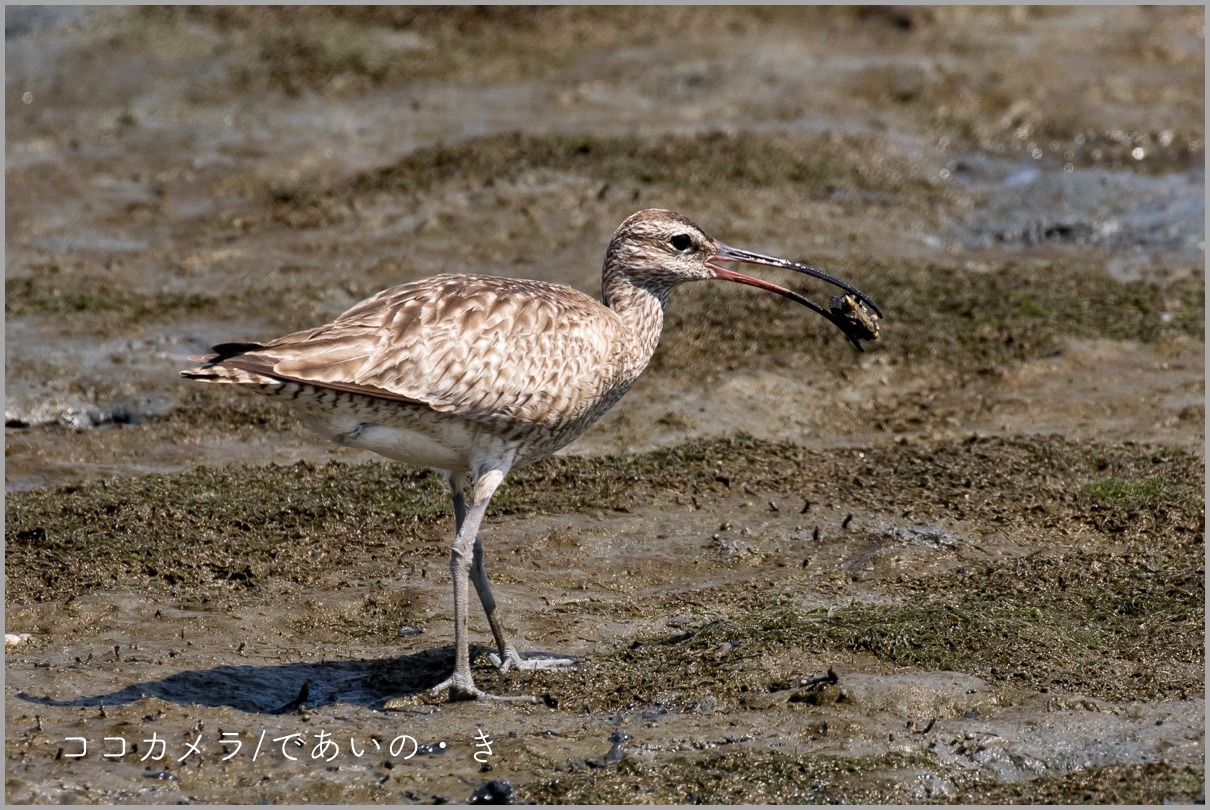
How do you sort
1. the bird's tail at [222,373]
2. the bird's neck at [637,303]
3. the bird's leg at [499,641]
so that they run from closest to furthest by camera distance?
the bird's tail at [222,373] < the bird's leg at [499,641] < the bird's neck at [637,303]

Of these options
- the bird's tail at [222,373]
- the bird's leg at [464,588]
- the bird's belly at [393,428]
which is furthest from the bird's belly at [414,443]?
the bird's tail at [222,373]

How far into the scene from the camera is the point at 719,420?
9734 mm

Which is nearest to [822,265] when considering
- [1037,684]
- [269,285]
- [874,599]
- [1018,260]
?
[1018,260]

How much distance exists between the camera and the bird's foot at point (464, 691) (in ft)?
21.6

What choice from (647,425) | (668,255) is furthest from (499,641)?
(647,425)

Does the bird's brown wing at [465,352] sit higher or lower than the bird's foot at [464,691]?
higher

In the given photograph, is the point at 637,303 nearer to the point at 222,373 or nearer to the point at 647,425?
the point at 647,425

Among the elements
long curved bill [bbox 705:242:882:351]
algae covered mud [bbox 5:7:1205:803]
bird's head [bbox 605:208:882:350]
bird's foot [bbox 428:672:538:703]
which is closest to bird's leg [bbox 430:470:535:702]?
bird's foot [bbox 428:672:538:703]

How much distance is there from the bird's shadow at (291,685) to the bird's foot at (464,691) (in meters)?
0.10

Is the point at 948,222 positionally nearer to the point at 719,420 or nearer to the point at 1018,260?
the point at 1018,260

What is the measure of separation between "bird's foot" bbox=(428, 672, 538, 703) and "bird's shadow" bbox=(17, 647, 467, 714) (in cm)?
10

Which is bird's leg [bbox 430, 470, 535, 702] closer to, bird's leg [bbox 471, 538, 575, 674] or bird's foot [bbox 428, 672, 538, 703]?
bird's foot [bbox 428, 672, 538, 703]

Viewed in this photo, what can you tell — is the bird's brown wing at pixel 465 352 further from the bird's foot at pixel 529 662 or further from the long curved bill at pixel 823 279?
the bird's foot at pixel 529 662

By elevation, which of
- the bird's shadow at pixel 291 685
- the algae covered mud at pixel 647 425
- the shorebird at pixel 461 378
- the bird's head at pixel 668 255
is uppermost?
the bird's head at pixel 668 255
